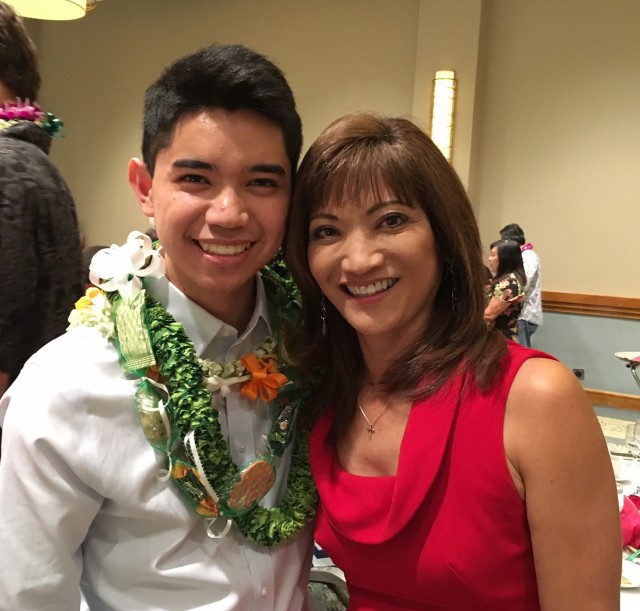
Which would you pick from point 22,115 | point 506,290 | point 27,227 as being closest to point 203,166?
point 27,227

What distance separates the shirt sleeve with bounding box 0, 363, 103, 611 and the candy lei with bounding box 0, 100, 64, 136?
912mm

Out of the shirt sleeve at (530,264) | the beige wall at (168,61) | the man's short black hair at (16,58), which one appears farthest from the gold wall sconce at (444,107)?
the man's short black hair at (16,58)

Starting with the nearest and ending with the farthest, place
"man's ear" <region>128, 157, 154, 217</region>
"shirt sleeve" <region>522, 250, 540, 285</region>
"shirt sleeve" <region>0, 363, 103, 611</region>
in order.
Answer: "shirt sleeve" <region>0, 363, 103, 611</region>, "man's ear" <region>128, 157, 154, 217</region>, "shirt sleeve" <region>522, 250, 540, 285</region>

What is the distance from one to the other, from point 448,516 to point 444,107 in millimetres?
4697

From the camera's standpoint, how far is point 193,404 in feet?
3.42

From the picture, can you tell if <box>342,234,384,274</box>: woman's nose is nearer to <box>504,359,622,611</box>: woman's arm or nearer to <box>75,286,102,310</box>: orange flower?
<box>504,359,622,611</box>: woman's arm

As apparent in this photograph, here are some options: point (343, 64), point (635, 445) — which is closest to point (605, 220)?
point (343, 64)

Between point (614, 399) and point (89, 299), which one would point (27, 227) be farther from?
point (614, 399)

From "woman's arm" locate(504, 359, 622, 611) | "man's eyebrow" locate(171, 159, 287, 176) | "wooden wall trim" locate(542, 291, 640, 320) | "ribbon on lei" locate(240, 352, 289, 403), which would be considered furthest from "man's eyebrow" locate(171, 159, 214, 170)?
"wooden wall trim" locate(542, 291, 640, 320)

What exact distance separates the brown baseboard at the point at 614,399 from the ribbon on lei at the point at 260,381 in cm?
448

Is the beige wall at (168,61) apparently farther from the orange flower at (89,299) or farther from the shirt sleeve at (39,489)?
the shirt sleeve at (39,489)

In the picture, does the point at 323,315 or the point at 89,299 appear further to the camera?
the point at 323,315

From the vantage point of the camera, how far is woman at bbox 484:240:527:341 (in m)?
4.00

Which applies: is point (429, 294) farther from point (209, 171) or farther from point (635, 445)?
point (635, 445)
